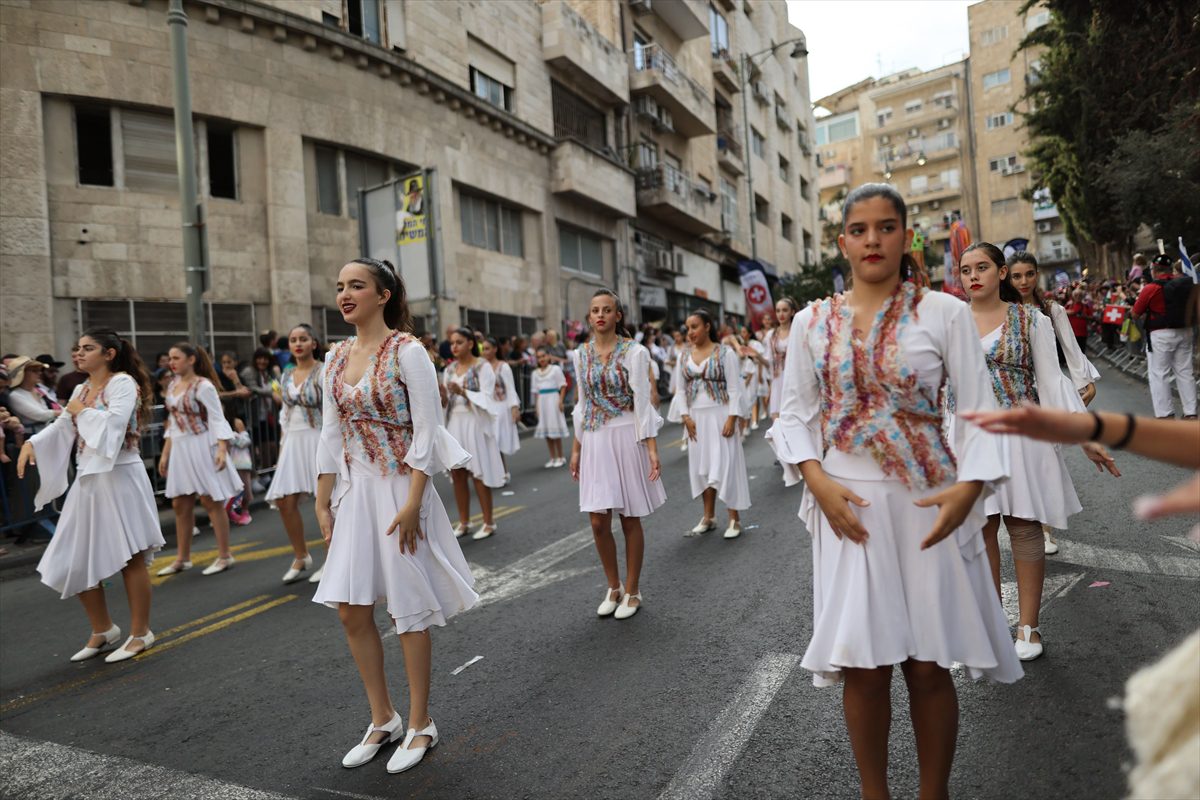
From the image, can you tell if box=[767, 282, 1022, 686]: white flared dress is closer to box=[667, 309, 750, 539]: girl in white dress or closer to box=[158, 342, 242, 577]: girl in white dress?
box=[667, 309, 750, 539]: girl in white dress

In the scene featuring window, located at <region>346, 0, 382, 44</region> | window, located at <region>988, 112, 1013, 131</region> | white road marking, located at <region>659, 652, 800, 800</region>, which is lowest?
white road marking, located at <region>659, 652, 800, 800</region>

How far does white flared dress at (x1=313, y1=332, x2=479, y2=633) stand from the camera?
357 centimetres

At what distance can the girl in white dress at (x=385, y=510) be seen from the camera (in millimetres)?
3572

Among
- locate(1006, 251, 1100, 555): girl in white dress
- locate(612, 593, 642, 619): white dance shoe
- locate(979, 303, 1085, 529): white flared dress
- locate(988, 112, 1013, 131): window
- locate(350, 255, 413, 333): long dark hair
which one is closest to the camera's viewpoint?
locate(350, 255, 413, 333): long dark hair

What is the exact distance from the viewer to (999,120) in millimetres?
63719

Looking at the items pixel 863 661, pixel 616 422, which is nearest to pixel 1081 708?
pixel 863 661

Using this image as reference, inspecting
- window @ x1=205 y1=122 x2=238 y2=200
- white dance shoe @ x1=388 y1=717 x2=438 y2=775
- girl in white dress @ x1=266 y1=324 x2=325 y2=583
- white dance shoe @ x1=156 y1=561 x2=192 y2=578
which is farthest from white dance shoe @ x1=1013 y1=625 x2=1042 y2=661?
window @ x1=205 y1=122 x2=238 y2=200

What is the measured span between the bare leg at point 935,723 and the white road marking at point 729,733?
0.88 m

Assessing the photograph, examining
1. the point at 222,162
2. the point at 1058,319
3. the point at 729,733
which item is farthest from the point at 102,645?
the point at 222,162

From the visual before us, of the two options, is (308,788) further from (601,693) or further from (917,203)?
(917,203)

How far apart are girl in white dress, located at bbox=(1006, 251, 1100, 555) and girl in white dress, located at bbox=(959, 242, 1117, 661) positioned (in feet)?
0.96

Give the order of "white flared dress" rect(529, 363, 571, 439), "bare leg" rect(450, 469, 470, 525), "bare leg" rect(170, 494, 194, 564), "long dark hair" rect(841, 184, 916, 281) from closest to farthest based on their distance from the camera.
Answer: "long dark hair" rect(841, 184, 916, 281)
"bare leg" rect(170, 494, 194, 564)
"bare leg" rect(450, 469, 470, 525)
"white flared dress" rect(529, 363, 571, 439)

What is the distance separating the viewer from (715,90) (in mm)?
39688

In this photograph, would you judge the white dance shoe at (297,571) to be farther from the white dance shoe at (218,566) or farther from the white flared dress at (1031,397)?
the white flared dress at (1031,397)
